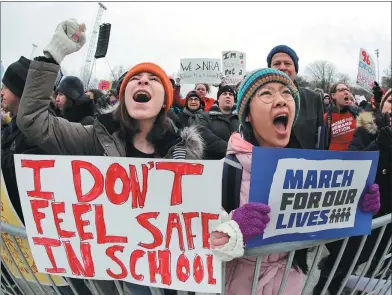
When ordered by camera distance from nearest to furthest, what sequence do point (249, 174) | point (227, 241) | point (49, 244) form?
point (227, 241) < point (49, 244) < point (249, 174)

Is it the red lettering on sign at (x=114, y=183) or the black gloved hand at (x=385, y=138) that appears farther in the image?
the black gloved hand at (x=385, y=138)

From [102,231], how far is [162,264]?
26 centimetres

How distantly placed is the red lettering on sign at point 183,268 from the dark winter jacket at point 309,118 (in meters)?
1.46

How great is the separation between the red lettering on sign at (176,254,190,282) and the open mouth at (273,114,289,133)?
2.34 feet

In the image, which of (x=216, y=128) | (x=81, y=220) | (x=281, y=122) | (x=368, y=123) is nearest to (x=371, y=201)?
(x=281, y=122)

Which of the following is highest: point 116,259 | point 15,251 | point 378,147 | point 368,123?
point 368,123

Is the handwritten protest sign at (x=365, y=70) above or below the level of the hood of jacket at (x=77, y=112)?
above

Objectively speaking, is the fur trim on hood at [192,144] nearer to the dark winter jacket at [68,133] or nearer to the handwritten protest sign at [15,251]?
the dark winter jacket at [68,133]

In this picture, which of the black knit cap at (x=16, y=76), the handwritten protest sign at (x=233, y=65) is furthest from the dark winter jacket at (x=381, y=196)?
the handwritten protest sign at (x=233, y=65)

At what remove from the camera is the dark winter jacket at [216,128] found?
416 centimetres

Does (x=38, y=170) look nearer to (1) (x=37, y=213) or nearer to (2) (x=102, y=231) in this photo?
(1) (x=37, y=213)

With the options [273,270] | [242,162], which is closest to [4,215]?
[242,162]

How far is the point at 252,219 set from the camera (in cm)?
134

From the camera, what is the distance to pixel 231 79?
8867mm
